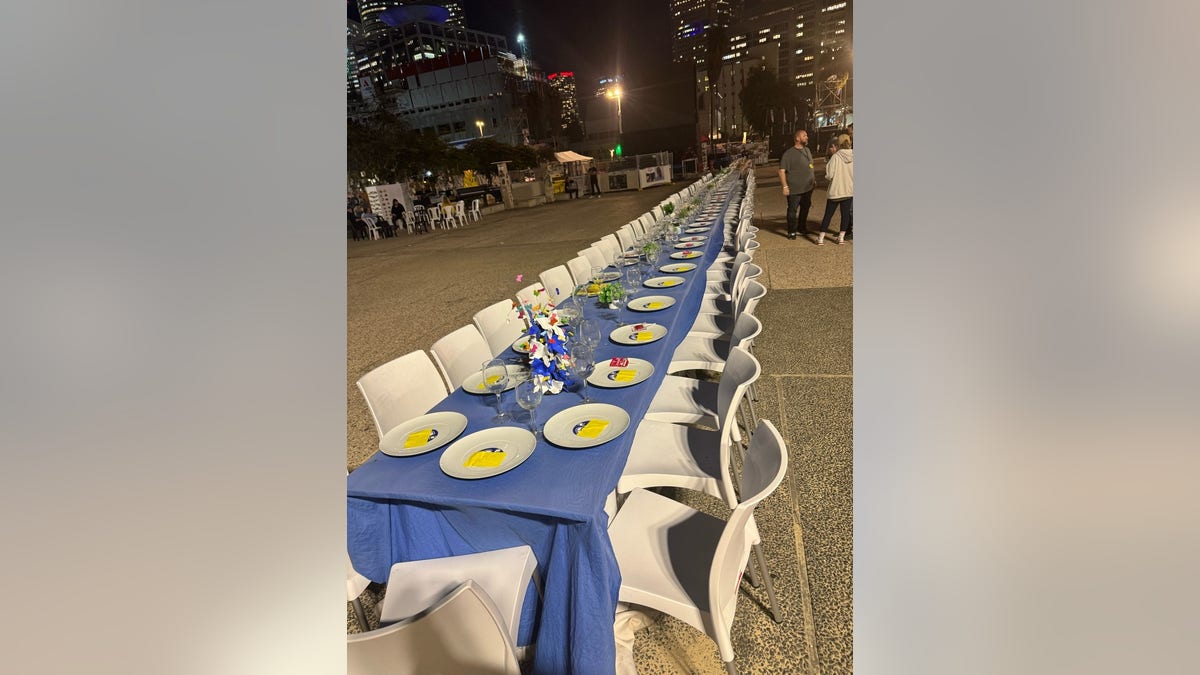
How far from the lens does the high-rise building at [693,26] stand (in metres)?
22.2

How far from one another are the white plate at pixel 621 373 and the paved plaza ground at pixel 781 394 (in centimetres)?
71

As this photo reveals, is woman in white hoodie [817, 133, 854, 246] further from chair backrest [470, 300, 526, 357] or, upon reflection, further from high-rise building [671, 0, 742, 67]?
high-rise building [671, 0, 742, 67]

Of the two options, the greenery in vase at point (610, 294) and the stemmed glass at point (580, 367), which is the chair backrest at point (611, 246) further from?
the stemmed glass at point (580, 367)

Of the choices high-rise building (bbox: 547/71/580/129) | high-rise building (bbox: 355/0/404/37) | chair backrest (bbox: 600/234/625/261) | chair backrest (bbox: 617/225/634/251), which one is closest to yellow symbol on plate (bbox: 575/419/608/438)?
chair backrest (bbox: 600/234/625/261)

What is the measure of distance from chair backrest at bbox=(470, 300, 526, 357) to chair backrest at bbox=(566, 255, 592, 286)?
118 centimetres

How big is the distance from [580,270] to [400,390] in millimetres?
2400

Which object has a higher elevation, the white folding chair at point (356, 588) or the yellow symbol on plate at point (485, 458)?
the yellow symbol on plate at point (485, 458)

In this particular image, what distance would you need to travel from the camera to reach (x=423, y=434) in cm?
165

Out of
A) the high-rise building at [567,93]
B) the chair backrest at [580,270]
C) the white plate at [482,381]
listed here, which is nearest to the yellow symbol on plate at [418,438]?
the white plate at [482,381]

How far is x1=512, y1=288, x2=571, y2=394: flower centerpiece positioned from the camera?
187 centimetres

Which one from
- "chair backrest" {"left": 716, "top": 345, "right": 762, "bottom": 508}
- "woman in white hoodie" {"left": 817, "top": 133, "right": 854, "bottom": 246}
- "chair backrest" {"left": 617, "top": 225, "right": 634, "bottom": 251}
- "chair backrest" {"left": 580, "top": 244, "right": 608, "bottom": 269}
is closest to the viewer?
"chair backrest" {"left": 716, "top": 345, "right": 762, "bottom": 508}

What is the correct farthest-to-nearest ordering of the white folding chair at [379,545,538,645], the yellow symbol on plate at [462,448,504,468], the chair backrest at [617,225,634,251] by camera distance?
the chair backrest at [617,225,634,251]
the yellow symbol on plate at [462,448,504,468]
the white folding chair at [379,545,538,645]

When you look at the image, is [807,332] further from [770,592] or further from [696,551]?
[696,551]
